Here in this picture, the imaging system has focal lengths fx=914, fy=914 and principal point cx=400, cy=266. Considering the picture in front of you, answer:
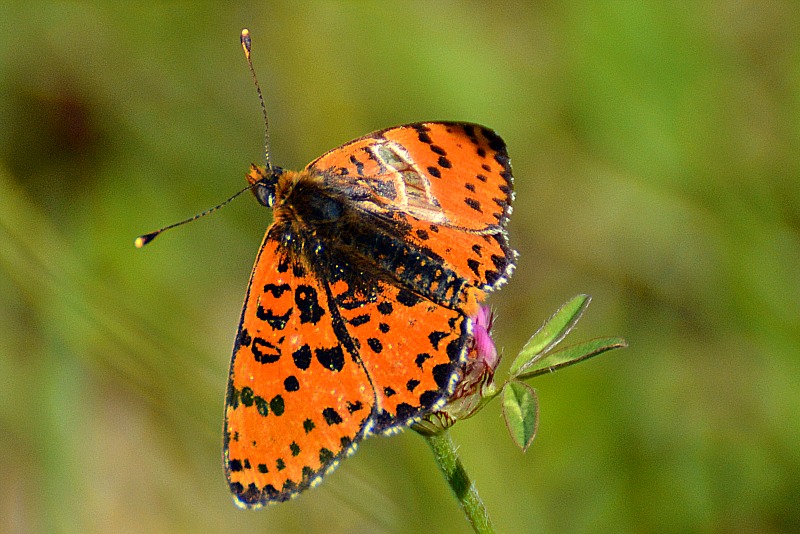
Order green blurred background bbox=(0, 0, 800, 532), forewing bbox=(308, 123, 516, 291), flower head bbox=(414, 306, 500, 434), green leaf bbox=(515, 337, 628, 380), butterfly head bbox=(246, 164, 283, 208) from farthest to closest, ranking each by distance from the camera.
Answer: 1. green blurred background bbox=(0, 0, 800, 532)
2. butterfly head bbox=(246, 164, 283, 208)
3. forewing bbox=(308, 123, 516, 291)
4. flower head bbox=(414, 306, 500, 434)
5. green leaf bbox=(515, 337, 628, 380)

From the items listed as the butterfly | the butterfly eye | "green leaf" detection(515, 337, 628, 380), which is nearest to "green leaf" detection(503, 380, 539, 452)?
"green leaf" detection(515, 337, 628, 380)

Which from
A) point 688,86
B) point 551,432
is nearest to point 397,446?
point 551,432

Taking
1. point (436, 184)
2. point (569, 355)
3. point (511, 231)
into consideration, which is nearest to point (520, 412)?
point (569, 355)

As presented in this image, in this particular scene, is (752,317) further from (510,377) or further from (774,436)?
(510,377)

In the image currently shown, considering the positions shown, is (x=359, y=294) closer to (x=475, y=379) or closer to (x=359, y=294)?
(x=359, y=294)

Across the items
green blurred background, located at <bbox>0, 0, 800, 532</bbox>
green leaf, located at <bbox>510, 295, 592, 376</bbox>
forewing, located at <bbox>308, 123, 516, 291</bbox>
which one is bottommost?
green blurred background, located at <bbox>0, 0, 800, 532</bbox>

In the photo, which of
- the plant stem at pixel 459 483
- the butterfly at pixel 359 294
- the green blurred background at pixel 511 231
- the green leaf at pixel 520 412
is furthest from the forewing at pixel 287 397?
the green blurred background at pixel 511 231

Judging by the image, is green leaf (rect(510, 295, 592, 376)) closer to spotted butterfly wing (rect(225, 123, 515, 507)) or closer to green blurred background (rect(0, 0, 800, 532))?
spotted butterfly wing (rect(225, 123, 515, 507))
